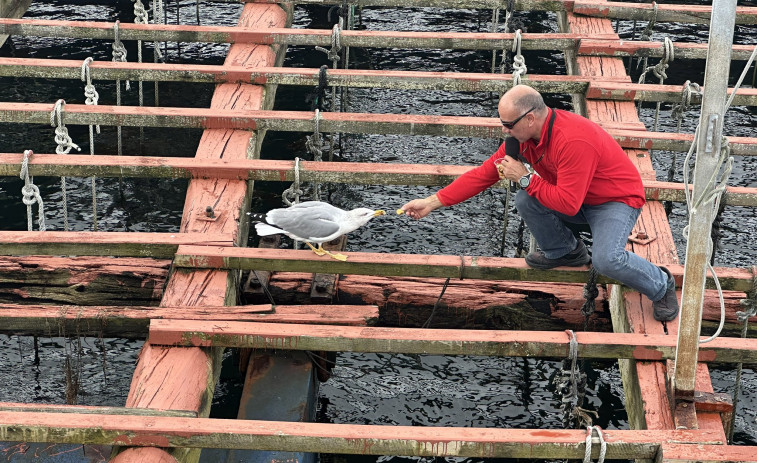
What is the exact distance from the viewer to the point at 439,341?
6.00m

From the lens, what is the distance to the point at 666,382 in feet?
19.6

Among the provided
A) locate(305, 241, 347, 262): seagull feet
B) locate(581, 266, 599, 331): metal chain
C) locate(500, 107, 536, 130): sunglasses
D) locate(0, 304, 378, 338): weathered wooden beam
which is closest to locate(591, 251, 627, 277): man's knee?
locate(581, 266, 599, 331): metal chain

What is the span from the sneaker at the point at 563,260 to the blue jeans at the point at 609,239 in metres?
0.08

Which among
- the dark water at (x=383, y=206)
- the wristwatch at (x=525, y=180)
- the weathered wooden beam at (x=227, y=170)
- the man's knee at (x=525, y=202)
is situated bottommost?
the dark water at (x=383, y=206)

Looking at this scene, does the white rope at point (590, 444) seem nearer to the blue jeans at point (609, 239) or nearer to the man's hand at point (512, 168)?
the blue jeans at point (609, 239)

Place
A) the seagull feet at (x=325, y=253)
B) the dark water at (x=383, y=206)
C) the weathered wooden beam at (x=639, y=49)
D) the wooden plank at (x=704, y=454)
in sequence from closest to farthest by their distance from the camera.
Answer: the wooden plank at (x=704, y=454) < the seagull feet at (x=325, y=253) < the dark water at (x=383, y=206) < the weathered wooden beam at (x=639, y=49)

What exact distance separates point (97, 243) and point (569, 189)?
3.27 metres

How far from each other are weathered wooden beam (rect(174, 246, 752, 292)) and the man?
11 cm

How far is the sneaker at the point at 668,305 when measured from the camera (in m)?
6.34

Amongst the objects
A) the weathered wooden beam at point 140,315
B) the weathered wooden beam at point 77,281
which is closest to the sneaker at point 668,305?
the weathered wooden beam at point 140,315

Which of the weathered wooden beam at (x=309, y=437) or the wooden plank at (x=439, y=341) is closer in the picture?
the weathered wooden beam at (x=309, y=437)

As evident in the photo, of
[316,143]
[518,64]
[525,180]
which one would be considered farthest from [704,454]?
[518,64]

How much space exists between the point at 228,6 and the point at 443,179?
28.2ft

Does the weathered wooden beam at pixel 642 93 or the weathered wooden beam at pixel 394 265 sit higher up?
the weathered wooden beam at pixel 642 93
